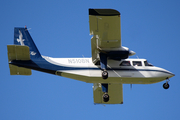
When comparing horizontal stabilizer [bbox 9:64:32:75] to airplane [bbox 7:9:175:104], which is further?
horizontal stabilizer [bbox 9:64:32:75]

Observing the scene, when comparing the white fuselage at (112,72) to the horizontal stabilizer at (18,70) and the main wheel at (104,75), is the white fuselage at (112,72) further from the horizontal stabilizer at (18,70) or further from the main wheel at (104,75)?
the horizontal stabilizer at (18,70)

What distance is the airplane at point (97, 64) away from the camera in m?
19.5

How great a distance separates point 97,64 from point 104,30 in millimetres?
3484

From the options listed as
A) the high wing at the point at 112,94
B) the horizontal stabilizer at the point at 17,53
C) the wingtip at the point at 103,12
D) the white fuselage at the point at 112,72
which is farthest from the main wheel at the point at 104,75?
the horizontal stabilizer at the point at 17,53

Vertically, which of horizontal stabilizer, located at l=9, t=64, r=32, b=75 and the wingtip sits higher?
the wingtip

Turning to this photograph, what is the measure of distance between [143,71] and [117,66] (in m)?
2.03

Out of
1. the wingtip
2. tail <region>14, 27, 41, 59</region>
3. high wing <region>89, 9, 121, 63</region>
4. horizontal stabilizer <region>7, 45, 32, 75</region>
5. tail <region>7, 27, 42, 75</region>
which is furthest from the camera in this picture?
tail <region>14, 27, 41, 59</region>

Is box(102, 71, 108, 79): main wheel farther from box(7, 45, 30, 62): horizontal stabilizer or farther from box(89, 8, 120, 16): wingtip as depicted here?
box(7, 45, 30, 62): horizontal stabilizer

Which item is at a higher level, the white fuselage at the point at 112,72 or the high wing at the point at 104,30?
the high wing at the point at 104,30

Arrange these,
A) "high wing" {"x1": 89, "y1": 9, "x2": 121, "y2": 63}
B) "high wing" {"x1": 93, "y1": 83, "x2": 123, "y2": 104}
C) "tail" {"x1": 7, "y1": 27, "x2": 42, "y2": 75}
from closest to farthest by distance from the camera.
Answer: "high wing" {"x1": 89, "y1": 9, "x2": 121, "y2": 63} < "tail" {"x1": 7, "y1": 27, "x2": 42, "y2": 75} < "high wing" {"x1": 93, "y1": 83, "x2": 123, "y2": 104}

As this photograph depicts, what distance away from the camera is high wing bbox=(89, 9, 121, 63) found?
17453 mm

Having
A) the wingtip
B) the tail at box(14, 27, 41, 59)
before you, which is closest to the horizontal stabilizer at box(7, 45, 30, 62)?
the tail at box(14, 27, 41, 59)

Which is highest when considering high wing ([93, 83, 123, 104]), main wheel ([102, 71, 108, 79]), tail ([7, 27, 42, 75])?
tail ([7, 27, 42, 75])

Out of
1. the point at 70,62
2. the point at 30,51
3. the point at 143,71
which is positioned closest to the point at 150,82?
the point at 143,71
